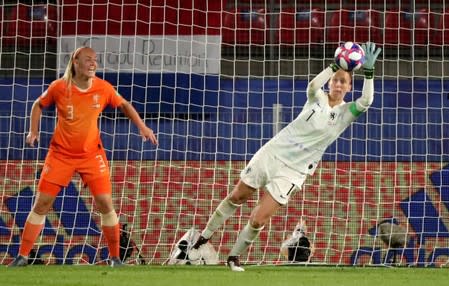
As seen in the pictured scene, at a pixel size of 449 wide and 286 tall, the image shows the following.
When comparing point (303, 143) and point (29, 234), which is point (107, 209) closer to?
point (29, 234)

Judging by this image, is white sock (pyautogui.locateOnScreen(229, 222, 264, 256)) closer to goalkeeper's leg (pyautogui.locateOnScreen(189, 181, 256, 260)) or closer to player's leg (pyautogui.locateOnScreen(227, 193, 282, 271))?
player's leg (pyautogui.locateOnScreen(227, 193, 282, 271))

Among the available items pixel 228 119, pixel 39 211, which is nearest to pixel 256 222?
pixel 39 211

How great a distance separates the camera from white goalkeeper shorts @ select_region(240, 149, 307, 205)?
29.9 ft

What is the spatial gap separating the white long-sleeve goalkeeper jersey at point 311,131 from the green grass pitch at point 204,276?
41.1 inches

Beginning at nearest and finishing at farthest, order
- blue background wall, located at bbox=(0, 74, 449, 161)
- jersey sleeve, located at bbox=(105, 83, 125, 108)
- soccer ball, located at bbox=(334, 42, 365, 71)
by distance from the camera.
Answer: soccer ball, located at bbox=(334, 42, 365, 71) → jersey sleeve, located at bbox=(105, 83, 125, 108) → blue background wall, located at bbox=(0, 74, 449, 161)

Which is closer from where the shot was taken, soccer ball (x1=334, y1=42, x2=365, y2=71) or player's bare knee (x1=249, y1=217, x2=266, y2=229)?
soccer ball (x1=334, y1=42, x2=365, y2=71)

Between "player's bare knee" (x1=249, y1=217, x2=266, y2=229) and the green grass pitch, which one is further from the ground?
"player's bare knee" (x1=249, y1=217, x2=266, y2=229)

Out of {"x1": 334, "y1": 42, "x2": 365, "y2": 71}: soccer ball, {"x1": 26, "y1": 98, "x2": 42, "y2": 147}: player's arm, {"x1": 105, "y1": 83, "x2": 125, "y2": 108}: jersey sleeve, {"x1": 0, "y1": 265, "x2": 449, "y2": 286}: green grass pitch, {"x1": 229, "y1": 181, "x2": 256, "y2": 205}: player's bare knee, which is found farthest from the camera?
{"x1": 229, "y1": 181, "x2": 256, "y2": 205}: player's bare knee

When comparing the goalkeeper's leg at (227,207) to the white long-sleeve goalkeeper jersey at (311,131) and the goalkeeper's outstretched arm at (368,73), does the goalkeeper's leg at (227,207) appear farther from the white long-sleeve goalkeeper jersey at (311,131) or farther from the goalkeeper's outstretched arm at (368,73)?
the goalkeeper's outstretched arm at (368,73)

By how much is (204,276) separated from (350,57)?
2301 millimetres

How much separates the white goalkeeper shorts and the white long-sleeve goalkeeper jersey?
52 millimetres

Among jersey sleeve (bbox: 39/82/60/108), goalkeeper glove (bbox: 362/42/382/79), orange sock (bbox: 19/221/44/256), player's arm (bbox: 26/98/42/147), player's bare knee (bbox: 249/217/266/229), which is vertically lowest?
orange sock (bbox: 19/221/44/256)

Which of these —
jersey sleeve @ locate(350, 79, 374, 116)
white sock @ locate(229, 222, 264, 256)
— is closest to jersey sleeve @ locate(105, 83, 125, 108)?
white sock @ locate(229, 222, 264, 256)

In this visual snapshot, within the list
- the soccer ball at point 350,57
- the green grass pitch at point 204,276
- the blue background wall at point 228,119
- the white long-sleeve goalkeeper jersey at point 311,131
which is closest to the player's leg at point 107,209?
the green grass pitch at point 204,276
